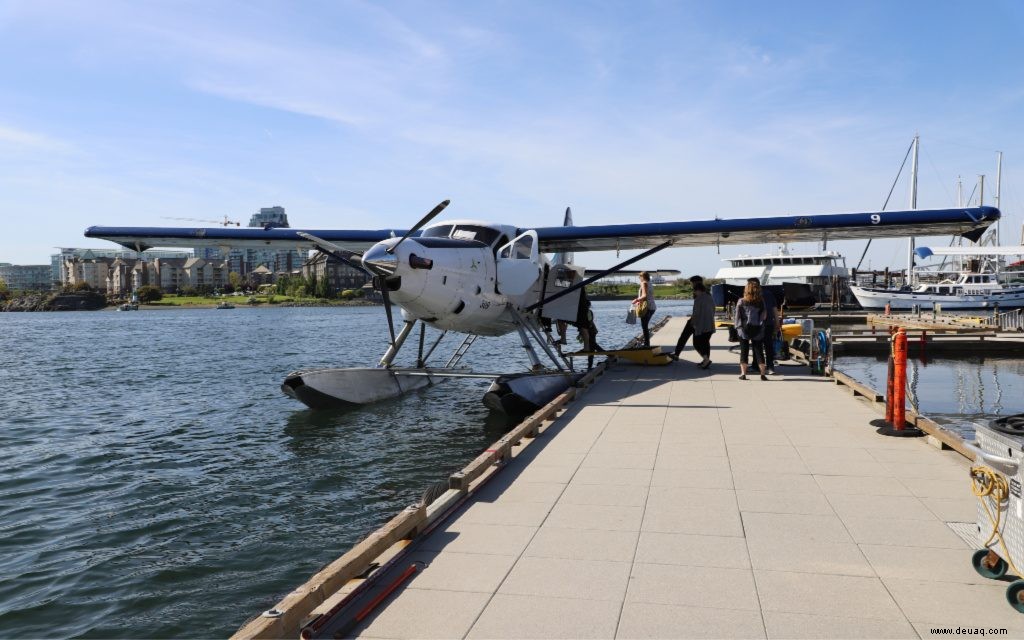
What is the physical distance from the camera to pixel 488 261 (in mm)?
10812

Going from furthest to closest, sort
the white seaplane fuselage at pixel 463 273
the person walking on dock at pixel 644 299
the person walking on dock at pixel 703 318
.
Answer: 1. the person walking on dock at pixel 644 299
2. the person walking on dock at pixel 703 318
3. the white seaplane fuselage at pixel 463 273

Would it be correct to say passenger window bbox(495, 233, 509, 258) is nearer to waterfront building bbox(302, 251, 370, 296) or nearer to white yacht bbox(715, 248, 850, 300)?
white yacht bbox(715, 248, 850, 300)

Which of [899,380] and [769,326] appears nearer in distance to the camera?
[899,380]

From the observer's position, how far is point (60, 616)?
15.1 feet

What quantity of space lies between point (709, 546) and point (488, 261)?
732cm

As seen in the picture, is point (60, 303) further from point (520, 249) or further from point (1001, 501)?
point (1001, 501)

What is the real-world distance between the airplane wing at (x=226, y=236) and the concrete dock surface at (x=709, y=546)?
8.99 m

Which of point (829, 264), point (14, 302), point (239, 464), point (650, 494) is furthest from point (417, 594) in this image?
point (14, 302)

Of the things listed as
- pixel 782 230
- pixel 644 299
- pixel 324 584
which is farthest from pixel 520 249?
pixel 324 584

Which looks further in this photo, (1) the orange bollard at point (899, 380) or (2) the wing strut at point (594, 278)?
(2) the wing strut at point (594, 278)

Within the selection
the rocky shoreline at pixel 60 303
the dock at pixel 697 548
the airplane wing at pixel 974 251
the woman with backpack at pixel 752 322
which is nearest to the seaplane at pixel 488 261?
the woman with backpack at pixel 752 322

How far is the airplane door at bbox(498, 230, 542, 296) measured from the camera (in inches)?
→ 442

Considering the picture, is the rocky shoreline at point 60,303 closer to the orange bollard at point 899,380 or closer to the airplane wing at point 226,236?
the airplane wing at point 226,236

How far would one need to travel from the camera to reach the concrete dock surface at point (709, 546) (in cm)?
313
